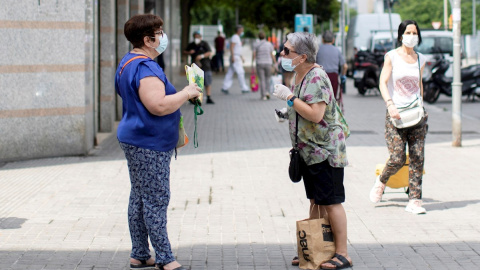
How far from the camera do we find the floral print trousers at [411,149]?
7.59 m

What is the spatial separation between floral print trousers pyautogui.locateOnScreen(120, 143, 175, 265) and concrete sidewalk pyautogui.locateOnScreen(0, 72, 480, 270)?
0.38 metres

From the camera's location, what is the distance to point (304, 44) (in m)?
5.59

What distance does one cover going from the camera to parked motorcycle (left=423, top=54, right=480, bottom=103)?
22047mm

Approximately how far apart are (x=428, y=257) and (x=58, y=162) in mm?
5902

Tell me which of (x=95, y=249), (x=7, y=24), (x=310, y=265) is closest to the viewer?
(x=310, y=265)

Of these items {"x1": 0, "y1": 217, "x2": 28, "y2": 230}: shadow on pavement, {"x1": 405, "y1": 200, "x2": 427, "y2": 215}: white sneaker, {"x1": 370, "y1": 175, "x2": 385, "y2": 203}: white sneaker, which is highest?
{"x1": 370, "y1": 175, "x2": 385, "y2": 203}: white sneaker

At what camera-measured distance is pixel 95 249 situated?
6.27 meters

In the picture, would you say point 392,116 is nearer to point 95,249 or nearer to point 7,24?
point 95,249

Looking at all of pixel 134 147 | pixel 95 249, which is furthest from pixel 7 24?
pixel 134 147

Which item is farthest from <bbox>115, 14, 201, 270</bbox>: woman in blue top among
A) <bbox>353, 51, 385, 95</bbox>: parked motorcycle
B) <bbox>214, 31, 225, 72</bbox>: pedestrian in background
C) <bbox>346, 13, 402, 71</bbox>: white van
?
<bbox>214, 31, 225, 72</bbox>: pedestrian in background

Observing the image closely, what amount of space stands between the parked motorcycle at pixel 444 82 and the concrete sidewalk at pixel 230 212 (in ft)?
31.9

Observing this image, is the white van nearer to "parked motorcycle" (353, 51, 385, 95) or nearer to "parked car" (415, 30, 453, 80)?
"parked car" (415, 30, 453, 80)

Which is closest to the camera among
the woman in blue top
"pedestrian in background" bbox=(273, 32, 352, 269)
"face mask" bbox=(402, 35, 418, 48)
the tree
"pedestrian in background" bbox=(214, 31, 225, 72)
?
the woman in blue top

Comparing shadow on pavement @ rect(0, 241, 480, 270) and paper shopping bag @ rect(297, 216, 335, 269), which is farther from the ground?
paper shopping bag @ rect(297, 216, 335, 269)
